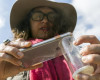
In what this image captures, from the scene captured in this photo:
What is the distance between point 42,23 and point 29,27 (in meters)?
0.29

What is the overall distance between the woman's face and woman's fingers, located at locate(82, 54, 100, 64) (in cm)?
120

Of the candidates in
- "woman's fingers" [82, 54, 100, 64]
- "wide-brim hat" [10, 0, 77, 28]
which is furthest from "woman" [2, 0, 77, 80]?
"woman's fingers" [82, 54, 100, 64]

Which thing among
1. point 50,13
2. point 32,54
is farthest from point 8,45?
point 50,13

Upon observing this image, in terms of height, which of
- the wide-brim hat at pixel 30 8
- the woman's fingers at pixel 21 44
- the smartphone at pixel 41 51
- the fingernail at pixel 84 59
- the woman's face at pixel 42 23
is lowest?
the fingernail at pixel 84 59

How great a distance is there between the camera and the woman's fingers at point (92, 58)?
36.5 inches

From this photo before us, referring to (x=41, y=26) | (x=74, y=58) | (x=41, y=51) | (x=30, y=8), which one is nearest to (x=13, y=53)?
(x=41, y=51)

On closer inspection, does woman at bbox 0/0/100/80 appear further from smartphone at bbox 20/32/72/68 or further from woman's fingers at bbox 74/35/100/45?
woman's fingers at bbox 74/35/100/45

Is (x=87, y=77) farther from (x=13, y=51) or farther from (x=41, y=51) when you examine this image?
(x=13, y=51)

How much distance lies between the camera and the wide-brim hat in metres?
2.40

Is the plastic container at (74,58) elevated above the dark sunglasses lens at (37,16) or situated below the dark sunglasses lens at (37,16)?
below

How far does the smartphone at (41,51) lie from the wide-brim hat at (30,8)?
4.17ft

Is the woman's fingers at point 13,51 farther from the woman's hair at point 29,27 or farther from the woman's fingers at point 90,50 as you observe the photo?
the woman's hair at point 29,27

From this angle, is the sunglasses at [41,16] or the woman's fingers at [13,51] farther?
the sunglasses at [41,16]

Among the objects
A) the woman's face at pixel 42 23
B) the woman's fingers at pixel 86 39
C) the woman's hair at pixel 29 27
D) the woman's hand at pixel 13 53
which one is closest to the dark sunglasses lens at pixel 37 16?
the woman's face at pixel 42 23
